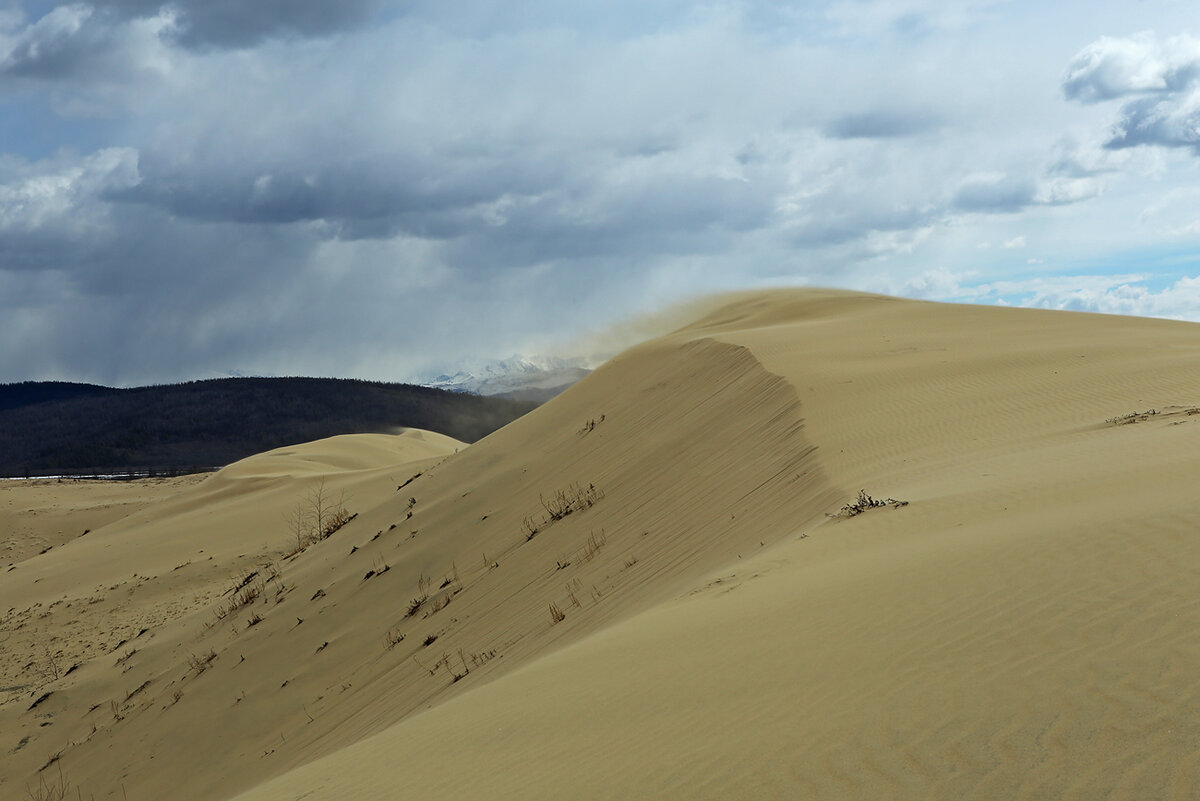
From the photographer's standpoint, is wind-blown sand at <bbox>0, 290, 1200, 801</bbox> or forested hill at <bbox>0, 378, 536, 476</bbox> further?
forested hill at <bbox>0, 378, 536, 476</bbox>

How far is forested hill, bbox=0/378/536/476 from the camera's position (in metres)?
68.0

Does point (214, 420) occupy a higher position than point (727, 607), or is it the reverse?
point (214, 420)

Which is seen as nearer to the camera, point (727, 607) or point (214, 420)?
point (727, 607)

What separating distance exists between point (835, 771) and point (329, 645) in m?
8.36

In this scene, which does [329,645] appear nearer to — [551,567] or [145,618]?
[551,567]

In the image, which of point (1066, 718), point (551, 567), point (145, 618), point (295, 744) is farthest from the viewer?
point (145, 618)

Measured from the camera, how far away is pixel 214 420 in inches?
2921

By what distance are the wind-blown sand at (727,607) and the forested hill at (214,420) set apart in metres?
50.3

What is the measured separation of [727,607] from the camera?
610 centimetres

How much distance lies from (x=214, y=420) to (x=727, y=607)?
243 feet

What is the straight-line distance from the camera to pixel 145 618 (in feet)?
53.0

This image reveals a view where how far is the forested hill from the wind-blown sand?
1979 inches

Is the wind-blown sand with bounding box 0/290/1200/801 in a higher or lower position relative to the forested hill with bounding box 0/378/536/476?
lower

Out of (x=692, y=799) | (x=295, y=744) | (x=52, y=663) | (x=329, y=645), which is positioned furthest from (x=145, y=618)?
(x=692, y=799)
